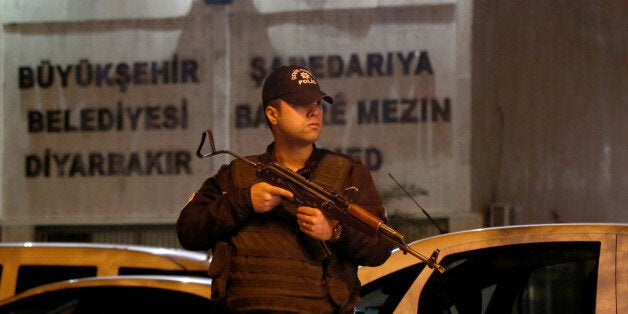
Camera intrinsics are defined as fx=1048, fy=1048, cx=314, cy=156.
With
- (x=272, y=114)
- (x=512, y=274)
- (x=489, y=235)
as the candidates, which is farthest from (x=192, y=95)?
(x=272, y=114)

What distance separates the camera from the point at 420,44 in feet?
33.2

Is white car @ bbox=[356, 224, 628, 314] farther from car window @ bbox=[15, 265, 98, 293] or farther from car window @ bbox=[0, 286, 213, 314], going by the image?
car window @ bbox=[15, 265, 98, 293]

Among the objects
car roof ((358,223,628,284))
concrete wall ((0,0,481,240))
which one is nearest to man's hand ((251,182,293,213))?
car roof ((358,223,628,284))

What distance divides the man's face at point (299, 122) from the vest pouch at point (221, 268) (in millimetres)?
398

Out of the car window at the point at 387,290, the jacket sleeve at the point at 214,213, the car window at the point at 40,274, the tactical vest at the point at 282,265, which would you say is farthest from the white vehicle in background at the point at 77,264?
the tactical vest at the point at 282,265

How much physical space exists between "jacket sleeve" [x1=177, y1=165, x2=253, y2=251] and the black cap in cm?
29

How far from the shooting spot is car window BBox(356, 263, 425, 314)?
166 inches

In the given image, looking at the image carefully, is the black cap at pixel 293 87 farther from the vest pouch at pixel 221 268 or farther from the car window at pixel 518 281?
the car window at pixel 518 281

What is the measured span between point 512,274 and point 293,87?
139 cm

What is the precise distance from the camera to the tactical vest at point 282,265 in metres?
3.12

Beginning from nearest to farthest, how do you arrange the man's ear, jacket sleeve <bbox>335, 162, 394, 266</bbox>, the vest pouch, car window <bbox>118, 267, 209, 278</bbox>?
1. jacket sleeve <bbox>335, 162, 394, 266</bbox>
2. the vest pouch
3. the man's ear
4. car window <bbox>118, 267, 209, 278</bbox>

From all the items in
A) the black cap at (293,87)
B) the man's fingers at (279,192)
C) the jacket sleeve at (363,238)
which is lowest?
the jacket sleeve at (363,238)

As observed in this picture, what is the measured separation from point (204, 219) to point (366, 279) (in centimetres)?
129

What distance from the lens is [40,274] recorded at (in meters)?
6.73
